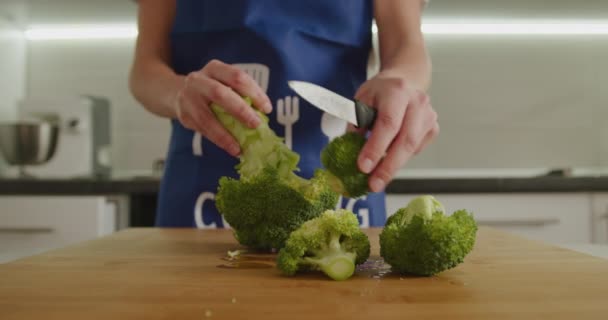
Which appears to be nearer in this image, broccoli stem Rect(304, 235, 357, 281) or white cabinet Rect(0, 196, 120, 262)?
broccoli stem Rect(304, 235, 357, 281)

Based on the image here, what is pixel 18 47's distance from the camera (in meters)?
2.79

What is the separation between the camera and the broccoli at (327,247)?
0.78 meters

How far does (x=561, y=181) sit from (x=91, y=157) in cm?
167

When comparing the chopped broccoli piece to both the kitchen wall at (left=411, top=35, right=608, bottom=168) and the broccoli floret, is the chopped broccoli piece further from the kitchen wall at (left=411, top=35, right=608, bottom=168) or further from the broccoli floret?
the kitchen wall at (left=411, top=35, right=608, bottom=168)

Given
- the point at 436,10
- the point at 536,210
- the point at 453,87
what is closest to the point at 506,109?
the point at 453,87

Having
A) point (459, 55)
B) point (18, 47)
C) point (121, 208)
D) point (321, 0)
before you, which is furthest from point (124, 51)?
point (321, 0)

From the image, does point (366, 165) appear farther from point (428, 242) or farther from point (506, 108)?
point (506, 108)

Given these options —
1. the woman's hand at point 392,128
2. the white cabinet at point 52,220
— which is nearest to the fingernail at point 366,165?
the woman's hand at point 392,128

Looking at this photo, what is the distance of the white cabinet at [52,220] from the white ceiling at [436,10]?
0.84m

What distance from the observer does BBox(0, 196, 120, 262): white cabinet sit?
1963mm

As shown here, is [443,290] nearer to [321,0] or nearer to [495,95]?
[321,0]

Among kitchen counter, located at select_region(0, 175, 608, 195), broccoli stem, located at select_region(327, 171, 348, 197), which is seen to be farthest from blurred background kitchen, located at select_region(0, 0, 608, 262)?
broccoli stem, located at select_region(327, 171, 348, 197)

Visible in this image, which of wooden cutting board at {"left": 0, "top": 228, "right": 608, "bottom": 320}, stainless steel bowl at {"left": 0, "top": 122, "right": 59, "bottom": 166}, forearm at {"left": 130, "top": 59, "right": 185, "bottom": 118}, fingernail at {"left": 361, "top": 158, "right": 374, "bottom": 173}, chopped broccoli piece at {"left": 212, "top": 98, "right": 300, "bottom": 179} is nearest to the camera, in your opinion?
wooden cutting board at {"left": 0, "top": 228, "right": 608, "bottom": 320}

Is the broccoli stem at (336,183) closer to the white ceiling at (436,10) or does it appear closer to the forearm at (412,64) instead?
the forearm at (412,64)
